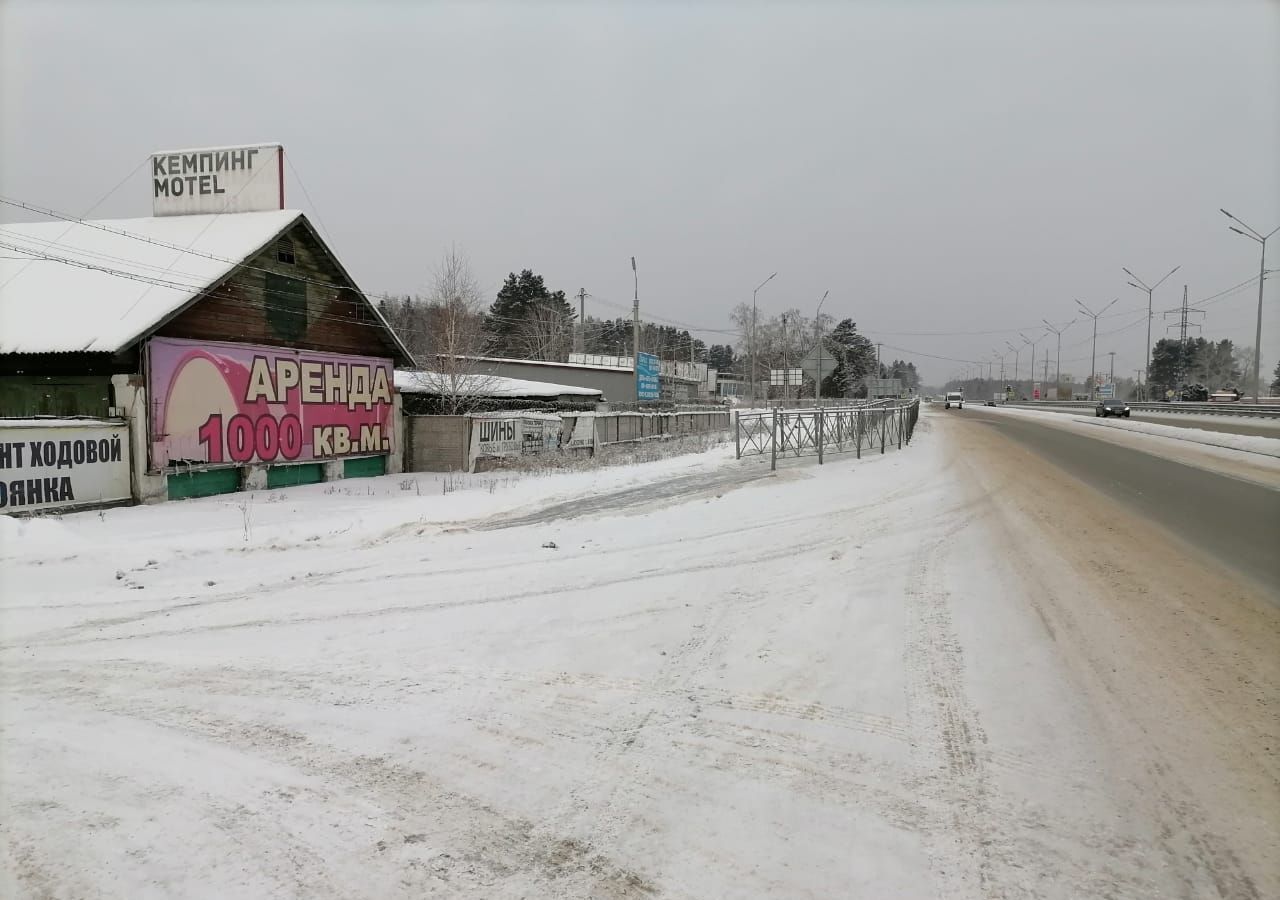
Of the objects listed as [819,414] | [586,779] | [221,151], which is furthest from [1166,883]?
[221,151]

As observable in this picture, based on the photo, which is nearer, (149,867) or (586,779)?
(149,867)

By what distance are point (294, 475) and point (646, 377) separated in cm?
2440

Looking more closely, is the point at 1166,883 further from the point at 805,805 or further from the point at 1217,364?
the point at 1217,364

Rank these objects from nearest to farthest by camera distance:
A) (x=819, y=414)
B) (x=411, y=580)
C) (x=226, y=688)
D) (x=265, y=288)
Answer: (x=226, y=688) → (x=411, y=580) → (x=819, y=414) → (x=265, y=288)

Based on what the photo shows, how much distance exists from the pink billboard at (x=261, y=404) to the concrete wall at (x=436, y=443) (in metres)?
0.86

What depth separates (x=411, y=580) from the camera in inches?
282

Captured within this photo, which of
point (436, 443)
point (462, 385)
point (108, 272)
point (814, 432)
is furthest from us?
point (462, 385)

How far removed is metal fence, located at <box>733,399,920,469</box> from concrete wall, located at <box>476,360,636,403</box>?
2164 centimetres

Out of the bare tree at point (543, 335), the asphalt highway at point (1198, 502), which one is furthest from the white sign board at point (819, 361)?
the bare tree at point (543, 335)

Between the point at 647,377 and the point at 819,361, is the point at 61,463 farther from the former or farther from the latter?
the point at 647,377

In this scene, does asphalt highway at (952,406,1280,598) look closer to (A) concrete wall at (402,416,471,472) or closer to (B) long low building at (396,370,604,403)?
(A) concrete wall at (402,416,471,472)

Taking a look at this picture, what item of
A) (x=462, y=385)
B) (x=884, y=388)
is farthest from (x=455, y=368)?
(x=884, y=388)

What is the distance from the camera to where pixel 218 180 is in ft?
66.1

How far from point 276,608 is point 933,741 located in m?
5.67
